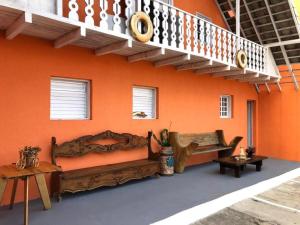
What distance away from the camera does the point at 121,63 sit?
635cm

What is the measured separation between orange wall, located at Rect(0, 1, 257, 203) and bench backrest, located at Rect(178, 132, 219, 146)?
0.91ft

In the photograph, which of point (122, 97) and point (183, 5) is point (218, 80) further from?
point (122, 97)

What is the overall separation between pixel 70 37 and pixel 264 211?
456 centimetres

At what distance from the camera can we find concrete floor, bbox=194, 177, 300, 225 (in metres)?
4.01

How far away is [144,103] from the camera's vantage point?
7090 millimetres

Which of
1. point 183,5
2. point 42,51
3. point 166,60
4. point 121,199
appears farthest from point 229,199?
point 183,5

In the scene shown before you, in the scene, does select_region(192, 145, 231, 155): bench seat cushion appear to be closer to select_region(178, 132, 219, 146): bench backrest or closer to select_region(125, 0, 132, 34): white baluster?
select_region(178, 132, 219, 146): bench backrest

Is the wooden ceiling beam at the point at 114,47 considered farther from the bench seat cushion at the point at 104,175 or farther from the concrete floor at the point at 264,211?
the concrete floor at the point at 264,211

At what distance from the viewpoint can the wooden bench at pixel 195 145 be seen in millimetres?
7016

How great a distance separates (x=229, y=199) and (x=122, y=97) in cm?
329

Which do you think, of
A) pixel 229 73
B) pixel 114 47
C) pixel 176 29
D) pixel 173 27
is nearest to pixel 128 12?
pixel 114 47

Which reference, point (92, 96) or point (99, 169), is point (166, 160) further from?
point (92, 96)

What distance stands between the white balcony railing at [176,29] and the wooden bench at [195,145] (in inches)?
92.8

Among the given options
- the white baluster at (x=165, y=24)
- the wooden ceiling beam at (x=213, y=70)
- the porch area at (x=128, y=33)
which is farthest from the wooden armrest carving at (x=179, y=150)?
the white baluster at (x=165, y=24)
